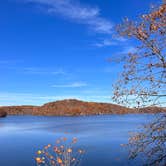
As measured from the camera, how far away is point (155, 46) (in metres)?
8.48

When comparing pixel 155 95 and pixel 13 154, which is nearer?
pixel 155 95

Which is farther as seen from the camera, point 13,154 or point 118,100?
point 13,154

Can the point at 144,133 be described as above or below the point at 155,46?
below

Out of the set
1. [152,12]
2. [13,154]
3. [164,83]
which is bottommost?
[13,154]

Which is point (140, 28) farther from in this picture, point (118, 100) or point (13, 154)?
point (13, 154)

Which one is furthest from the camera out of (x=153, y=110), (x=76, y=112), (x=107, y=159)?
(x=76, y=112)

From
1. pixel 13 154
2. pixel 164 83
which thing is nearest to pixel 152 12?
pixel 164 83

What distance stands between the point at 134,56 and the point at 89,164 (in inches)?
585

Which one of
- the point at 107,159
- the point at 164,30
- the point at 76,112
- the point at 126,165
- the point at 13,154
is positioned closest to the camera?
the point at 164,30

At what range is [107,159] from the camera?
23359mm

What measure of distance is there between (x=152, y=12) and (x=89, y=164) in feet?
52.0

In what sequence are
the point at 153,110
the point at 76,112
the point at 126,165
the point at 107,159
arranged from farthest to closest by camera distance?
the point at 76,112
the point at 107,159
the point at 126,165
the point at 153,110

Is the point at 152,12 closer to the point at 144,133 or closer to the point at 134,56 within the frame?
Result: the point at 134,56

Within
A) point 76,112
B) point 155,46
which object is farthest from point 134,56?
point 76,112
